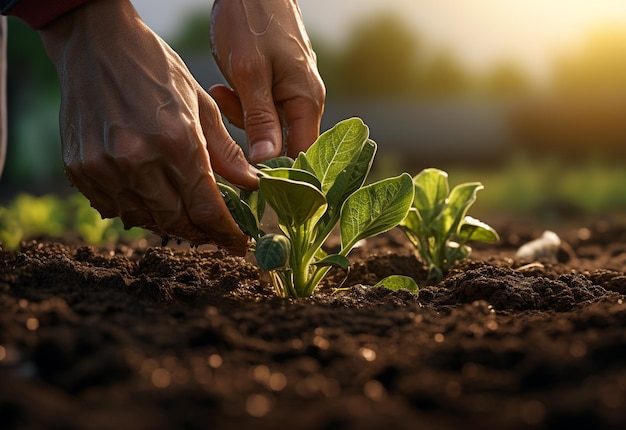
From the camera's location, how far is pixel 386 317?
167cm

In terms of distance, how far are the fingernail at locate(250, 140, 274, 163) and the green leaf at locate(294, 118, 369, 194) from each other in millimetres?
172

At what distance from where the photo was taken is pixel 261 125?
2.36 metres

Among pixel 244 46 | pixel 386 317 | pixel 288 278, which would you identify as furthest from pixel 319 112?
pixel 386 317

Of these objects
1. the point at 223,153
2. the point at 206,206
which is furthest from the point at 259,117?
the point at 206,206

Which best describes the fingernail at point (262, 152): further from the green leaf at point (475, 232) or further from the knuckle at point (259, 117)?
the green leaf at point (475, 232)

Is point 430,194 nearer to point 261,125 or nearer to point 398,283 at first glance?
point 398,283

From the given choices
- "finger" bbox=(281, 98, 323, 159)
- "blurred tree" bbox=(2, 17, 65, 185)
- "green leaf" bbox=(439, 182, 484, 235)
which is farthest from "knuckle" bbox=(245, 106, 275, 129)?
"blurred tree" bbox=(2, 17, 65, 185)

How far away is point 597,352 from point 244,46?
1590mm

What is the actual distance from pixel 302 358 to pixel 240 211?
2.84 ft

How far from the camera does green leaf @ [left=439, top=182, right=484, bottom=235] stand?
2.65m

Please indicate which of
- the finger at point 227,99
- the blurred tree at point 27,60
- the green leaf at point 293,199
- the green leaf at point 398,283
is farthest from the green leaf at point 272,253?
the blurred tree at point 27,60

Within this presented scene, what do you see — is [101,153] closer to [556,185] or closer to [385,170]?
[385,170]

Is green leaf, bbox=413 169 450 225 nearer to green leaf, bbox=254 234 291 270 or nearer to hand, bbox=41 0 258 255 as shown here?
hand, bbox=41 0 258 255

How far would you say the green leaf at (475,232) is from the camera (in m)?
2.65
